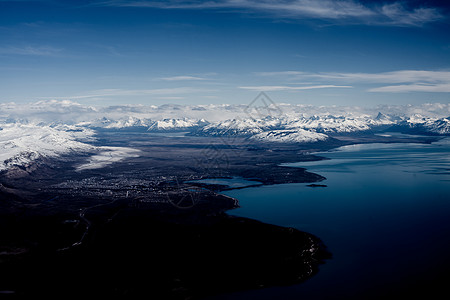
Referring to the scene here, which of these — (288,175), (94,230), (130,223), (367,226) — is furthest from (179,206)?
(288,175)

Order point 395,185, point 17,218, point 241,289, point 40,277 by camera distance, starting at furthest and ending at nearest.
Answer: point 395,185
point 17,218
point 40,277
point 241,289

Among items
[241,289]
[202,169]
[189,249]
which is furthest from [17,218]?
[202,169]

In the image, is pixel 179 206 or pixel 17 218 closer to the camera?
pixel 17 218

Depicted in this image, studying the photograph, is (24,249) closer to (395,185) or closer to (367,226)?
(367,226)

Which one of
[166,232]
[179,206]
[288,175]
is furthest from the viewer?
[288,175]

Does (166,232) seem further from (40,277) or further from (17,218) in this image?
(17,218)

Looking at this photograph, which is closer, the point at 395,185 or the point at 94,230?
the point at 94,230
